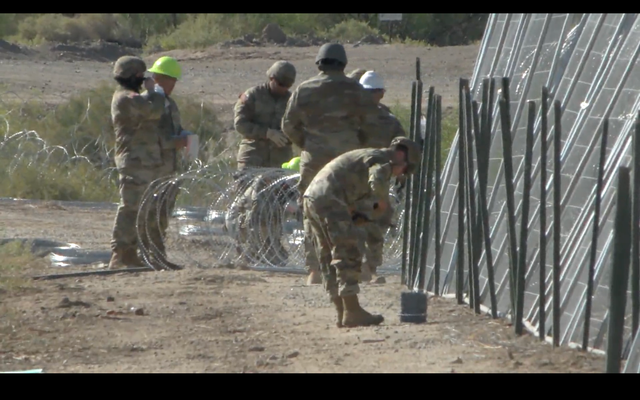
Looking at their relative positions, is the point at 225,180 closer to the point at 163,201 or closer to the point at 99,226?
the point at 99,226

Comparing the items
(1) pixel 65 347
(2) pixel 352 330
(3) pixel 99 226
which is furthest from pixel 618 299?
(3) pixel 99 226

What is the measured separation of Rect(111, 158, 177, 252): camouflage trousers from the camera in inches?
425

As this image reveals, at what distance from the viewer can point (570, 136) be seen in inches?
311

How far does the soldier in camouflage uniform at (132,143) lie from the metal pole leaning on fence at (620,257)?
5.64 metres

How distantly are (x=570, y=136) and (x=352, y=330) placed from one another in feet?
5.92

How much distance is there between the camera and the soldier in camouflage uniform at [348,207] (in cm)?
778

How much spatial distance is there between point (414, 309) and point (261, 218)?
3414 mm

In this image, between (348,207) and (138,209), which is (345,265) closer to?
(348,207)

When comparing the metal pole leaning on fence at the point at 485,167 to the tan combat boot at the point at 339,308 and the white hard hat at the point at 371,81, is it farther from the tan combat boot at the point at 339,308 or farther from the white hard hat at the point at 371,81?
the white hard hat at the point at 371,81

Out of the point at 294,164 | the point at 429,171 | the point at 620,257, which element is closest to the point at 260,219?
the point at 294,164

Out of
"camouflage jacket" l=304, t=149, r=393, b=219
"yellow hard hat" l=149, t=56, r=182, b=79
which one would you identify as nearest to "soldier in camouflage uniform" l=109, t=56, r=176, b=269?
"yellow hard hat" l=149, t=56, r=182, b=79

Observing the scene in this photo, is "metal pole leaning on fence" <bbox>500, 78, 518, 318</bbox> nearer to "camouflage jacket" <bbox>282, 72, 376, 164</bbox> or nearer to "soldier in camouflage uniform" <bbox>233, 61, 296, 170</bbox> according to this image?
"camouflage jacket" <bbox>282, 72, 376, 164</bbox>

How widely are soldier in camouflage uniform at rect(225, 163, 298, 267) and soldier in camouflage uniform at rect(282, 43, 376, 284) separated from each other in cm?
95

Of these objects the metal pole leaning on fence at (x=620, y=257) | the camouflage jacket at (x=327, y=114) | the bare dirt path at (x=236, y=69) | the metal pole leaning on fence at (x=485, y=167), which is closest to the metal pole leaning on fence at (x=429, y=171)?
the camouflage jacket at (x=327, y=114)
